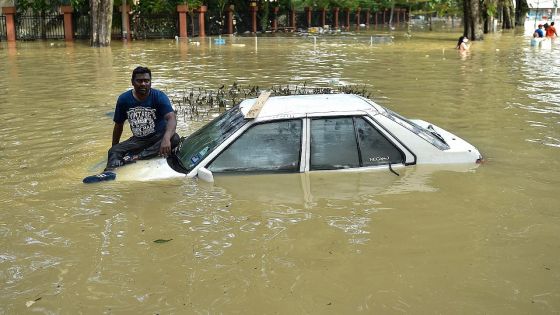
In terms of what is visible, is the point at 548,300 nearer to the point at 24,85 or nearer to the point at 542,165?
the point at 542,165

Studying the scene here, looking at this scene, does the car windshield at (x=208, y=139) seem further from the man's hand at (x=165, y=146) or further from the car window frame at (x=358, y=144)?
the car window frame at (x=358, y=144)

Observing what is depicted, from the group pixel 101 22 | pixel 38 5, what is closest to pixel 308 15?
pixel 38 5

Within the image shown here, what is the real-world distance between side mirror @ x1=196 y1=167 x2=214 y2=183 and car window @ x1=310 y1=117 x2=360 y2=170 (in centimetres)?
105

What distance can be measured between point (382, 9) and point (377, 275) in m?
73.7

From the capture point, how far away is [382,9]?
74.6 meters

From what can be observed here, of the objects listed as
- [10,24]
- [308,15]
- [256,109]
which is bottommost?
[256,109]

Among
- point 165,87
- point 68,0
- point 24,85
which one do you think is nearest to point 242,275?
point 165,87

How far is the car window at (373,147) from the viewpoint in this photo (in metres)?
6.12

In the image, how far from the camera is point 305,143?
6.11 meters

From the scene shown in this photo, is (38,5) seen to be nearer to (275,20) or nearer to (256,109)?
(275,20)

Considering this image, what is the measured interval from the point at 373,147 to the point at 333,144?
441 millimetres

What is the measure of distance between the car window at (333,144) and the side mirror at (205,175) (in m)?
1.05

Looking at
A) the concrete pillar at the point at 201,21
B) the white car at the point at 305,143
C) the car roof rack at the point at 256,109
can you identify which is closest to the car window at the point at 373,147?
the white car at the point at 305,143

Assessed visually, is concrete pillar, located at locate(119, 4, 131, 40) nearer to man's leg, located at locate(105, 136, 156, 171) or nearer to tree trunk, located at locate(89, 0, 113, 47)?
tree trunk, located at locate(89, 0, 113, 47)
